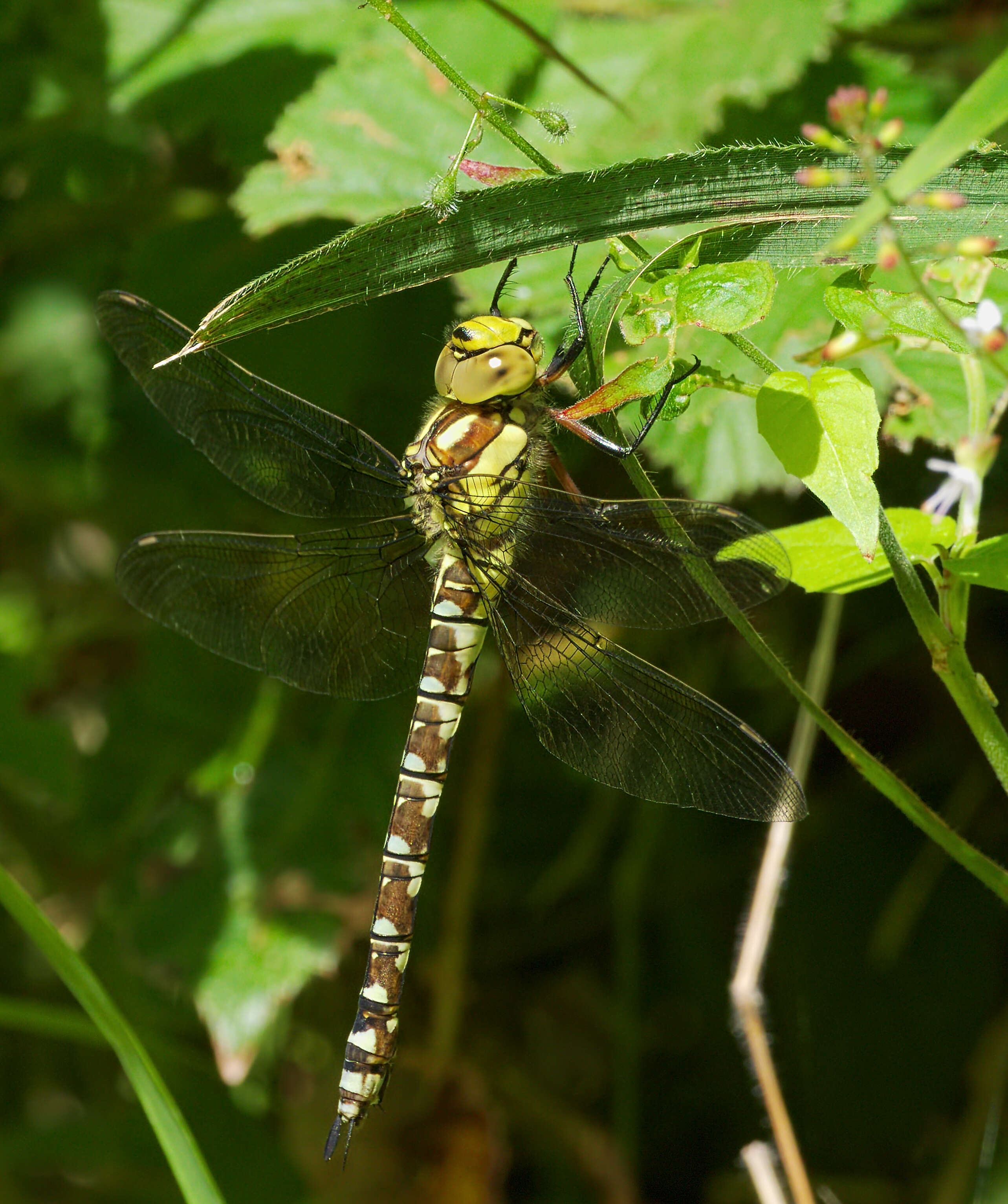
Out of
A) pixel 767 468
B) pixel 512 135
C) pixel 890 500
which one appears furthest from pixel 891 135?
pixel 890 500

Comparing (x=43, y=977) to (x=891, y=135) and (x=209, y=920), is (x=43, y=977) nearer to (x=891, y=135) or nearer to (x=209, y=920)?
(x=209, y=920)

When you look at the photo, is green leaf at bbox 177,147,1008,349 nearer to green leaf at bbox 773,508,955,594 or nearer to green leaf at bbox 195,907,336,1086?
green leaf at bbox 773,508,955,594

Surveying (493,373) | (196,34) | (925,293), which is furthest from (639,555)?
(196,34)

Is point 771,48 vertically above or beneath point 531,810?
above

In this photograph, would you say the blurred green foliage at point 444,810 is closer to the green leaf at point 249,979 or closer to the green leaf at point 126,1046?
the green leaf at point 249,979

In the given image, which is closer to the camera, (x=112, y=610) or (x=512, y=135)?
(x=512, y=135)

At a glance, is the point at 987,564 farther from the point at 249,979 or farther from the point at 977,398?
the point at 249,979

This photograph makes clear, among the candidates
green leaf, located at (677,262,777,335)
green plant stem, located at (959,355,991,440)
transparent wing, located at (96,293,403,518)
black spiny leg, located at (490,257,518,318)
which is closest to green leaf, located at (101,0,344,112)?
transparent wing, located at (96,293,403,518)
